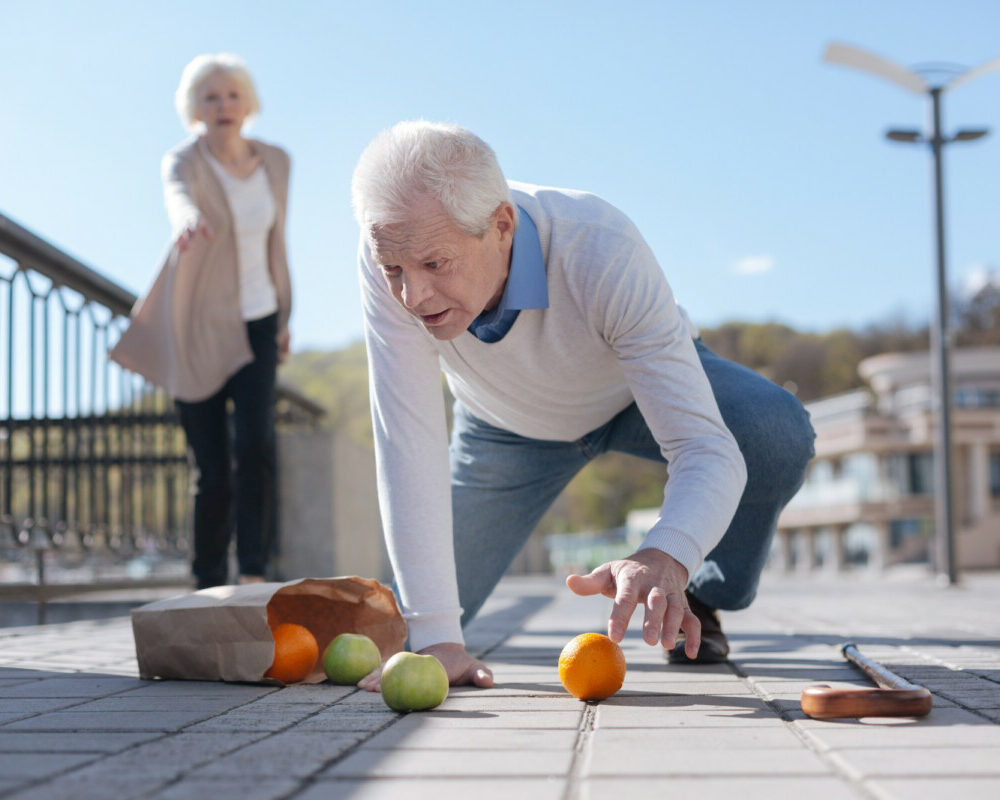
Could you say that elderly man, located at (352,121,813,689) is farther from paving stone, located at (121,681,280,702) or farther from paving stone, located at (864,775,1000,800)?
paving stone, located at (864,775,1000,800)

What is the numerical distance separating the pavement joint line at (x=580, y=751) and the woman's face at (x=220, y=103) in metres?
3.40

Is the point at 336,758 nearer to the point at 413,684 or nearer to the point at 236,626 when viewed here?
the point at 413,684

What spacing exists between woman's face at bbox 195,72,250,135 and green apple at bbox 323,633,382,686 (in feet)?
9.15

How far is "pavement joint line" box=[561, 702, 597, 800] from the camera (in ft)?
5.61

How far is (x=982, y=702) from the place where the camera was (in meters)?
2.55

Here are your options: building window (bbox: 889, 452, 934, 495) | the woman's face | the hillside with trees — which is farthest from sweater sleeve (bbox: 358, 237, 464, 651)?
the hillside with trees

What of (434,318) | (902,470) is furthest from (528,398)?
(902,470)

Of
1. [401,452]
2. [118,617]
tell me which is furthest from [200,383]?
[401,452]

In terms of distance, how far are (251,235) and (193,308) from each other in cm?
41

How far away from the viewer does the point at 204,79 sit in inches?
201

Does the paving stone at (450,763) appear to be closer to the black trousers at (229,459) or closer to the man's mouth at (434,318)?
the man's mouth at (434,318)

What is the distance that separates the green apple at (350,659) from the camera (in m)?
3.11

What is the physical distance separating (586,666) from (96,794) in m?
1.26

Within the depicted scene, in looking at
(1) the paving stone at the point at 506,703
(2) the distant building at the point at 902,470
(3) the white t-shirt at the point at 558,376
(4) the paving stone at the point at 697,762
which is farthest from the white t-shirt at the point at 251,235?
(2) the distant building at the point at 902,470
